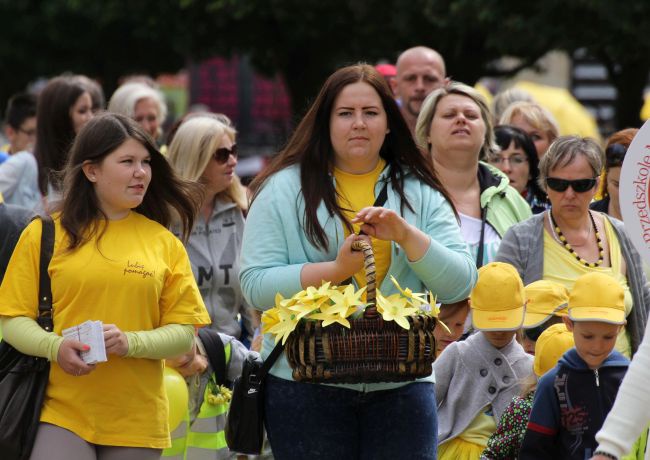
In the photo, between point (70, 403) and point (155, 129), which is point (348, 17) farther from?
point (70, 403)

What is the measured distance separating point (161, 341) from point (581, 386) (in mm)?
1629

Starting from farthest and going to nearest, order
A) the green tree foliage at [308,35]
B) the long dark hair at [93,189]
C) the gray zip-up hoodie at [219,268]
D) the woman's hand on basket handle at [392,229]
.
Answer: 1. the green tree foliage at [308,35]
2. the gray zip-up hoodie at [219,268]
3. the long dark hair at [93,189]
4. the woman's hand on basket handle at [392,229]

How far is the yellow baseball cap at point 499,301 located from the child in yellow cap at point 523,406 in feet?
0.71

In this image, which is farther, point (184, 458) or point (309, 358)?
point (184, 458)

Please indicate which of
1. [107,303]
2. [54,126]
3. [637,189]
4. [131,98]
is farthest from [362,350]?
[131,98]

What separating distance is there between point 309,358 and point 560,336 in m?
1.70

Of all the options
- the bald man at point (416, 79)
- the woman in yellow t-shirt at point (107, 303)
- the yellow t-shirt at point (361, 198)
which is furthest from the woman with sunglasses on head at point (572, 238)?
the bald man at point (416, 79)

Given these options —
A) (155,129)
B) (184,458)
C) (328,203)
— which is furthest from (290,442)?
(155,129)

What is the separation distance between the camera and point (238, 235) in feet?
25.5

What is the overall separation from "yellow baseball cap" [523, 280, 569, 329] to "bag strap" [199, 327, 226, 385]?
154cm

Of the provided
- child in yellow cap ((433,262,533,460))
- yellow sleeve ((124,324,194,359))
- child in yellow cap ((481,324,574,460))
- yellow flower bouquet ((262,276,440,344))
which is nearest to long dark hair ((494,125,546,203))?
child in yellow cap ((433,262,533,460))

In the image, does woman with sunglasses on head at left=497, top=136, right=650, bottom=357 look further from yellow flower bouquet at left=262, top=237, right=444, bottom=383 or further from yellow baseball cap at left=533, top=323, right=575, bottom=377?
yellow flower bouquet at left=262, top=237, right=444, bottom=383

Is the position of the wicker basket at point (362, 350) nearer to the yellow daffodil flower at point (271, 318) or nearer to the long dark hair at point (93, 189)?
the yellow daffodil flower at point (271, 318)

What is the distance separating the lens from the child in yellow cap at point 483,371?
623 centimetres
